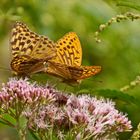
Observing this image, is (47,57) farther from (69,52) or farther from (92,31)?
(92,31)

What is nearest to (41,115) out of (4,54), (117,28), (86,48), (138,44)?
(138,44)

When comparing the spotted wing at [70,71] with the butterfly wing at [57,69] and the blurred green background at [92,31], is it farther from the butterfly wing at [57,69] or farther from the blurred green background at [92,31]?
the blurred green background at [92,31]

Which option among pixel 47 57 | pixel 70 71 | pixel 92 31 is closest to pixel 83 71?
pixel 70 71

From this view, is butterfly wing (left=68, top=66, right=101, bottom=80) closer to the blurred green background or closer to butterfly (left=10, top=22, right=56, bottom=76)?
butterfly (left=10, top=22, right=56, bottom=76)

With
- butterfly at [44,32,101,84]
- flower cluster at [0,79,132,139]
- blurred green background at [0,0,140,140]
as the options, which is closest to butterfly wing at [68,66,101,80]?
butterfly at [44,32,101,84]

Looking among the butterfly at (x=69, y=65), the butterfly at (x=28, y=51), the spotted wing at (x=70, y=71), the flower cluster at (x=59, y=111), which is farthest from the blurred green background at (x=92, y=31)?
the spotted wing at (x=70, y=71)

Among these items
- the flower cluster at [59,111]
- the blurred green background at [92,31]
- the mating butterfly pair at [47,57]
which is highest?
the blurred green background at [92,31]
